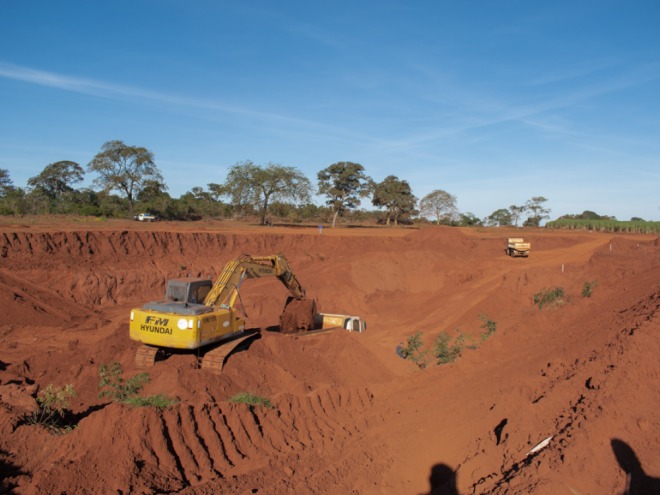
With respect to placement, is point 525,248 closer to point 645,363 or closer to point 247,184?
point 247,184

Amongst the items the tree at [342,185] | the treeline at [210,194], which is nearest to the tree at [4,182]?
the treeline at [210,194]

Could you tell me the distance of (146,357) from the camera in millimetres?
12195

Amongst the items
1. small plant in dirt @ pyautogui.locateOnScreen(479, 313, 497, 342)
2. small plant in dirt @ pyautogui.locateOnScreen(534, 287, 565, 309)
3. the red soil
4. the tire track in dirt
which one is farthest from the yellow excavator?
small plant in dirt @ pyautogui.locateOnScreen(534, 287, 565, 309)

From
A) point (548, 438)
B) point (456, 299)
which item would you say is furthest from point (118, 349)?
point (456, 299)

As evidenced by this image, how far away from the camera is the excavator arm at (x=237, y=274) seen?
506 inches

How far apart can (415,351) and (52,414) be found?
11615 mm

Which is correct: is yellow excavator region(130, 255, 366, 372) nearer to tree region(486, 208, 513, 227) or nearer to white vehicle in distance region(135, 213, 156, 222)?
white vehicle in distance region(135, 213, 156, 222)

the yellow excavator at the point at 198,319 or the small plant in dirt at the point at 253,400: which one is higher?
the yellow excavator at the point at 198,319

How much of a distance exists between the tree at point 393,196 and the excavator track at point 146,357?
52482mm

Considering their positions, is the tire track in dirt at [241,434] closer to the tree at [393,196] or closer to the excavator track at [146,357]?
the excavator track at [146,357]

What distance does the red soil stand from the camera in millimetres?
6066

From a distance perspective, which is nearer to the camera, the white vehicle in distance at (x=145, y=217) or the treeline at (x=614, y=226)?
the white vehicle in distance at (x=145, y=217)

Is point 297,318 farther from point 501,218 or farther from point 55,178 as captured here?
point 501,218

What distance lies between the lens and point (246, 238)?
3519cm
